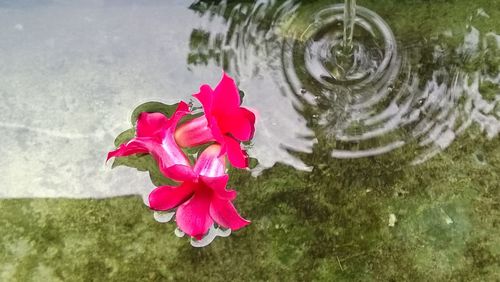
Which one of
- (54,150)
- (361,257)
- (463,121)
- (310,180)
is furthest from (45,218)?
(463,121)

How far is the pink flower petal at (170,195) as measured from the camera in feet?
4.85

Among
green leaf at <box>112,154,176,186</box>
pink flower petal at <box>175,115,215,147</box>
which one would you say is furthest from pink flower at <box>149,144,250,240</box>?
green leaf at <box>112,154,176,186</box>

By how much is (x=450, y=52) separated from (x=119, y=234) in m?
1.03

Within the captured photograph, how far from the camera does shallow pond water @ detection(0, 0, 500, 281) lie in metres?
1.66

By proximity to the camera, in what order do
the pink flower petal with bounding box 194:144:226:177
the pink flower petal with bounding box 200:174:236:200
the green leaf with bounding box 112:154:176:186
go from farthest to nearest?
the green leaf with bounding box 112:154:176:186, the pink flower petal with bounding box 194:144:226:177, the pink flower petal with bounding box 200:174:236:200

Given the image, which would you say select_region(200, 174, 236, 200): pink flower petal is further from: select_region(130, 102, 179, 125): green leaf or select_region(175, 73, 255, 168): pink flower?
select_region(130, 102, 179, 125): green leaf

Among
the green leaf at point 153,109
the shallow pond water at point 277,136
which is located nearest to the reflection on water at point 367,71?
the shallow pond water at point 277,136

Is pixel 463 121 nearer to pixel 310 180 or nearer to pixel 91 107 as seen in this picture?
pixel 310 180

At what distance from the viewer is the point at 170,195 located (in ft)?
4.90

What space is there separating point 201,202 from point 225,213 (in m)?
0.06

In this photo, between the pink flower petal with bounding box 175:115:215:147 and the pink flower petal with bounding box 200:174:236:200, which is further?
the pink flower petal with bounding box 175:115:215:147

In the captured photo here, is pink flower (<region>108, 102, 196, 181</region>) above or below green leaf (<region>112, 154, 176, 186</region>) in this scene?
above

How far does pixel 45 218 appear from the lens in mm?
1713

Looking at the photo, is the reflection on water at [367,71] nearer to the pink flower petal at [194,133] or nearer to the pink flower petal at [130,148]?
the pink flower petal at [194,133]
